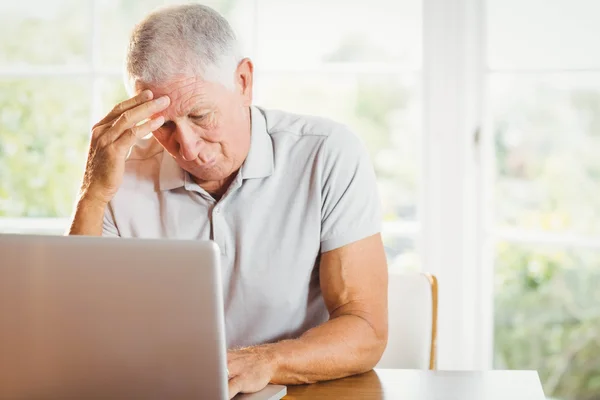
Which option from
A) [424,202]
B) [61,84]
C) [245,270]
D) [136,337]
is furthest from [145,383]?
[61,84]

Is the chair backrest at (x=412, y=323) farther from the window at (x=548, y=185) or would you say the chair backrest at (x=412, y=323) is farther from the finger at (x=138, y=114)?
the window at (x=548, y=185)

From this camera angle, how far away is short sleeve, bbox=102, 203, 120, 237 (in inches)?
69.2

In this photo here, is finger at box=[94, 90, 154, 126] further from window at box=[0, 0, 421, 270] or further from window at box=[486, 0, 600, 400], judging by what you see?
window at box=[486, 0, 600, 400]

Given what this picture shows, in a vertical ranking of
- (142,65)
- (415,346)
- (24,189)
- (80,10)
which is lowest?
(415,346)

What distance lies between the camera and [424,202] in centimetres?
265

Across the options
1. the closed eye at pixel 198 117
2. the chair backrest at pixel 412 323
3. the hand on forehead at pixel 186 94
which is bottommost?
the chair backrest at pixel 412 323

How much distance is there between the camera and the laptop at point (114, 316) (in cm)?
99

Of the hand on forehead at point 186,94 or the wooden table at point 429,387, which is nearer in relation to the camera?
the wooden table at point 429,387

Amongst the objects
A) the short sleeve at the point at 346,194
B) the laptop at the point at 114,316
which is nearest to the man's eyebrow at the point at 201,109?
the short sleeve at the point at 346,194

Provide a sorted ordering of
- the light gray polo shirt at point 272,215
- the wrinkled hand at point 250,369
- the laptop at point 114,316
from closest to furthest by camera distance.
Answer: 1. the laptop at point 114,316
2. the wrinkled hand at point 250,369
3. the light gray polo shirt at point 272,215

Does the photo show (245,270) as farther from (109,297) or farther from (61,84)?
(61,84)

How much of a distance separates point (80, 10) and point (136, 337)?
211cm

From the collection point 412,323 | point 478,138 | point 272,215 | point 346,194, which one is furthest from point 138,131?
point 478,138

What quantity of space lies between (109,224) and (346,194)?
20.5 inches
